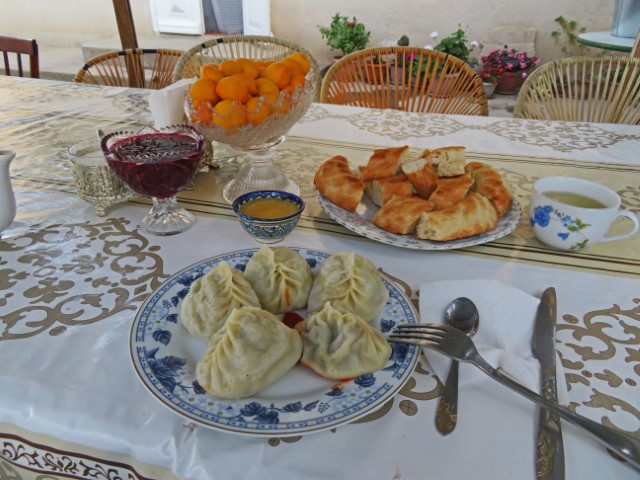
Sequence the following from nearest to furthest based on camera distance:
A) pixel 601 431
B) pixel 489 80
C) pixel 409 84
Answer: pixel 601 431, pixel 409 84, pixel 489 80

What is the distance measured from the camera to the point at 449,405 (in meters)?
0.52

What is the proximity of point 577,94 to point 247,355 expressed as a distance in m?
1.57

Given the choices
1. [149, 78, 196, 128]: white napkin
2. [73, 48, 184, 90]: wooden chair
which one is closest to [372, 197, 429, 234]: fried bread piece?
[149, 78, 196, 128]: white napkin

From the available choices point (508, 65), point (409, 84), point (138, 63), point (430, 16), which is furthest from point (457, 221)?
point (430, 16)

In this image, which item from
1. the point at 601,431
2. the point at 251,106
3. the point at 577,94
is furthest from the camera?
the point at 577,94

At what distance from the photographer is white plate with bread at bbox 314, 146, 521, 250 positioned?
79cm

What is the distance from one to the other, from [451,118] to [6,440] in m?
1.35

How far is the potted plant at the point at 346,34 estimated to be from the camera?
3.98 meters

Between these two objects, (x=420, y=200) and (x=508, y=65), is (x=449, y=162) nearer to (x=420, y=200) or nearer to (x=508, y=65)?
A: (x=420, y=200)

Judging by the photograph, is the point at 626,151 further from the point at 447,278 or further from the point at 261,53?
the point at 261,53

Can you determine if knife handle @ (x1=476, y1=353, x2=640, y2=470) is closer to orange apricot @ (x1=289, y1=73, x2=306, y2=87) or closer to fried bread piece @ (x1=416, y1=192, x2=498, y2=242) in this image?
fried bread piece @ (x1=416, y1=192, x2=498, y2=242)

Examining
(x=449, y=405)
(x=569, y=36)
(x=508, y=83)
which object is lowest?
(x=508, y=83)

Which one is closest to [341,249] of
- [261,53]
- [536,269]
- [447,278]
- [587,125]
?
[447,278]

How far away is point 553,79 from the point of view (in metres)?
1.61
